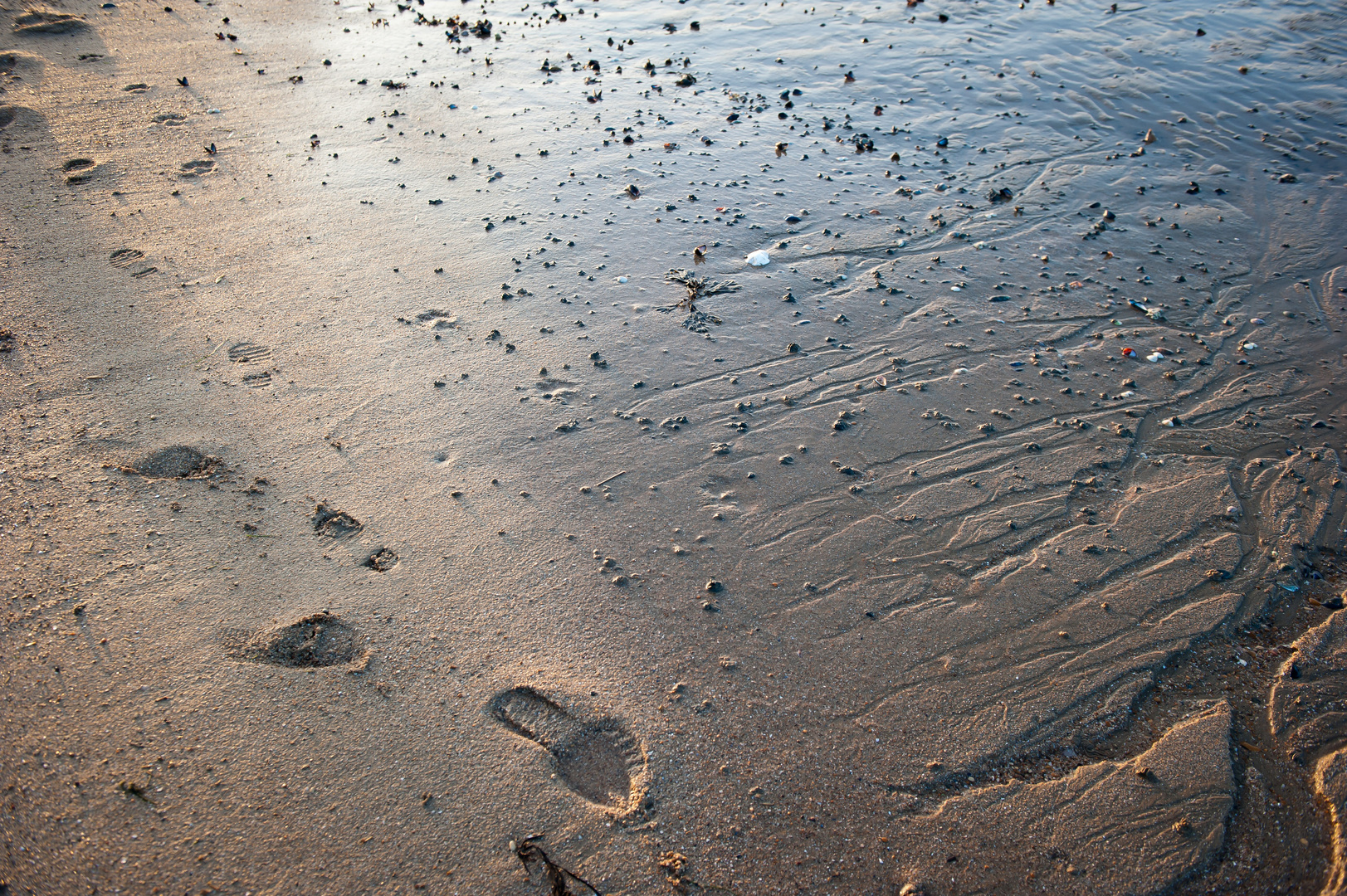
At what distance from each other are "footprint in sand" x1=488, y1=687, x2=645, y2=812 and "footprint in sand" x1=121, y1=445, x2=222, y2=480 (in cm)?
218

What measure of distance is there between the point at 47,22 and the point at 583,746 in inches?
411

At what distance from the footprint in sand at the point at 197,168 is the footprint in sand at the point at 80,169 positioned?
2.16 feet

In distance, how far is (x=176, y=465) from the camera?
3811 millimetres

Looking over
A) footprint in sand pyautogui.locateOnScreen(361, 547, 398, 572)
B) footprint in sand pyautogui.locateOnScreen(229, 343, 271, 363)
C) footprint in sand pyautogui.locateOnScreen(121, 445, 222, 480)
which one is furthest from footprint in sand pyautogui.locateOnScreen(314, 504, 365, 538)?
footprint in sand pyautogui.locateOnScreen(229, 343, 271, 363)

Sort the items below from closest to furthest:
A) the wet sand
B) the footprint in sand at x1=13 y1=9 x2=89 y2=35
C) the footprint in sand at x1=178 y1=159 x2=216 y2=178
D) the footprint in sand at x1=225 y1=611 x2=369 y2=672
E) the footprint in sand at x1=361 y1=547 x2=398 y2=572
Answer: the wet sand
the footprint in sand at x1=225 y1=611 x2=369 y2=672
the footprint in sand at x1=361 y1=547 x2=398 y2=572
the footprint in sand at x1=178 y1=159 x2=216 y2=178
the footprint in sand at x1=13 y1=9 x2=89 y2=35

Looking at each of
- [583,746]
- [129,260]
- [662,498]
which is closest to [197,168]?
[129,260]

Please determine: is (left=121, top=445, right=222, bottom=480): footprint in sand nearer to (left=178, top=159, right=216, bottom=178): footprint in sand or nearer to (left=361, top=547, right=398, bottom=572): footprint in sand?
(left=361, top=547, right=398, bottom=572): footprint in sand

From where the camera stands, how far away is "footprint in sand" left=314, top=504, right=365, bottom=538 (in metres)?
3.54

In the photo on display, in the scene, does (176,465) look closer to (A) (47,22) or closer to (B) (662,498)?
(B) (662,498)

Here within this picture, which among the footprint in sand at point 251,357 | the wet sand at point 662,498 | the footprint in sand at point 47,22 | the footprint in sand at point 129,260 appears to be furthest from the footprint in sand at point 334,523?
the footprint in sand at point 47,22

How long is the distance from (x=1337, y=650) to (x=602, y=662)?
10.8 ft

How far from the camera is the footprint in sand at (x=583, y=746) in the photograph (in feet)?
8.79

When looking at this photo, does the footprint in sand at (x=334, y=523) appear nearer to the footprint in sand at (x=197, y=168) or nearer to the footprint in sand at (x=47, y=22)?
the footprint in sand at (x=197, y=168)

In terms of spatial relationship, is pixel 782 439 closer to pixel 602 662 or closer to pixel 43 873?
pixel 602 662
